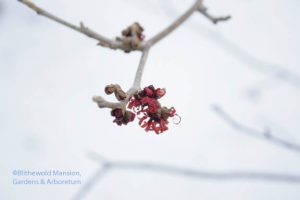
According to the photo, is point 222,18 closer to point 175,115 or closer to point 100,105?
point 175,115

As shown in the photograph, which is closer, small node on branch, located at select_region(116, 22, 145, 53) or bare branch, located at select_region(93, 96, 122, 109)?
bare branch, located at select_region(93, 96, 122, 109)

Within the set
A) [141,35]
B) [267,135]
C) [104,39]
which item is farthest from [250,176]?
[104,39]

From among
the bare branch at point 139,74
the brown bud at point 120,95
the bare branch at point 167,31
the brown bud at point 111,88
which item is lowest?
the brown bud at point 120,95

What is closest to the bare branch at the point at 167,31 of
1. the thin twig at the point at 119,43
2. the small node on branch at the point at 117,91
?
the thin twig at the point at 119,43

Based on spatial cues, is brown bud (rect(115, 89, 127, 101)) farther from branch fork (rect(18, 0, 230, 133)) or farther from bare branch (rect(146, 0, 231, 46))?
bare branch (rect(146, 0, 231, 46))

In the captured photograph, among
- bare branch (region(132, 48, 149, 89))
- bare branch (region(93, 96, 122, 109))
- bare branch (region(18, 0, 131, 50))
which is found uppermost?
bare branch (region(18, 0, 131, 50))

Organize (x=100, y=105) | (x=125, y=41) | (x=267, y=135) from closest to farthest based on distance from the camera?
(x=100, y=105), (x=125, y=41), (x=267, y=135)

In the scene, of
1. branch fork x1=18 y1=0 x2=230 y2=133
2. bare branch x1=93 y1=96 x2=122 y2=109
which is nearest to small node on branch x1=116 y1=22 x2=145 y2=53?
branch fork x1=18 y1=0 x2=230 y2=133

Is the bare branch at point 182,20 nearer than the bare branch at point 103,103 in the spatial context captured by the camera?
No

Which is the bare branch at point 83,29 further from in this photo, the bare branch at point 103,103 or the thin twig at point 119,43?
the bare branch at point 103,103
